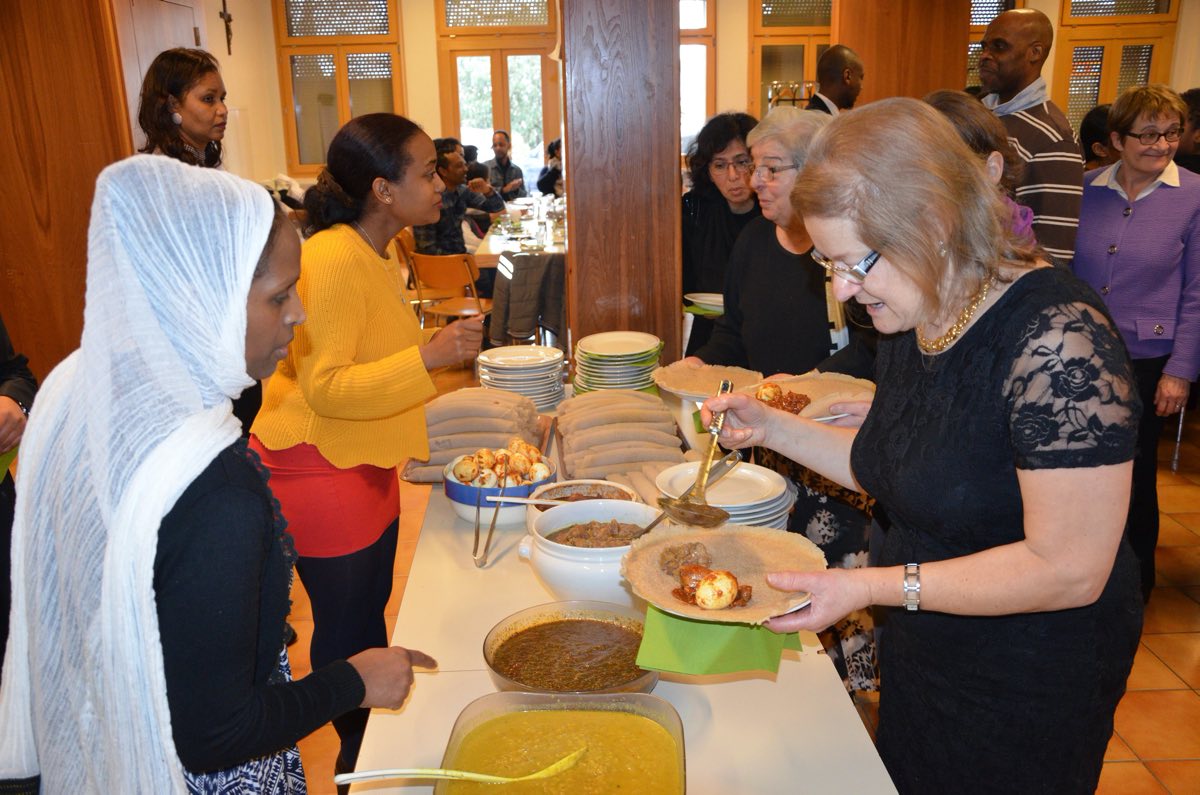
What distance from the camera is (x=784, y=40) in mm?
10414

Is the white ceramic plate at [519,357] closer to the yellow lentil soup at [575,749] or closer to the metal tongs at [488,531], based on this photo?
the metal tongs at [488,531]

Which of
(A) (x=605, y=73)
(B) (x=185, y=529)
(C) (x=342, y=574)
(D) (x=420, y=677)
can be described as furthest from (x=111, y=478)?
(A) (x=605, y=73)

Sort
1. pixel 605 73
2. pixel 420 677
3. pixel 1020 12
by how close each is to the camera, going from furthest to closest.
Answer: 1. pixel 1020 12
2. pixel 605 73
3. pixel 420 677

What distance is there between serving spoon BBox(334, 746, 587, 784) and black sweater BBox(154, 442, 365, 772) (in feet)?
0.35

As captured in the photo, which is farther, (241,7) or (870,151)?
(241,7)

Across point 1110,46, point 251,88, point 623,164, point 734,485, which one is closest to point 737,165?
point 623,164

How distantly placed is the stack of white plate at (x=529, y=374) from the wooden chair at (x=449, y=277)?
2.98 m

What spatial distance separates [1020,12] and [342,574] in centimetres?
309

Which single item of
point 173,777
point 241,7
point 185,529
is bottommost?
point 173,777

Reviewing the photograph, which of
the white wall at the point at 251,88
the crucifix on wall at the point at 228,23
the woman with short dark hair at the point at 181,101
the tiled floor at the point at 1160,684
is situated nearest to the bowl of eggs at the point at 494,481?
the tiled floor at the point at 1160,684

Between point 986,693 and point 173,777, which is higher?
point 173,777

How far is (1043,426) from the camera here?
111cm

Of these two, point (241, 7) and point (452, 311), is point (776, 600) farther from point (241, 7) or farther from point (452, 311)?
point (241, 7)

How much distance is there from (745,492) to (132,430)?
119 cm
